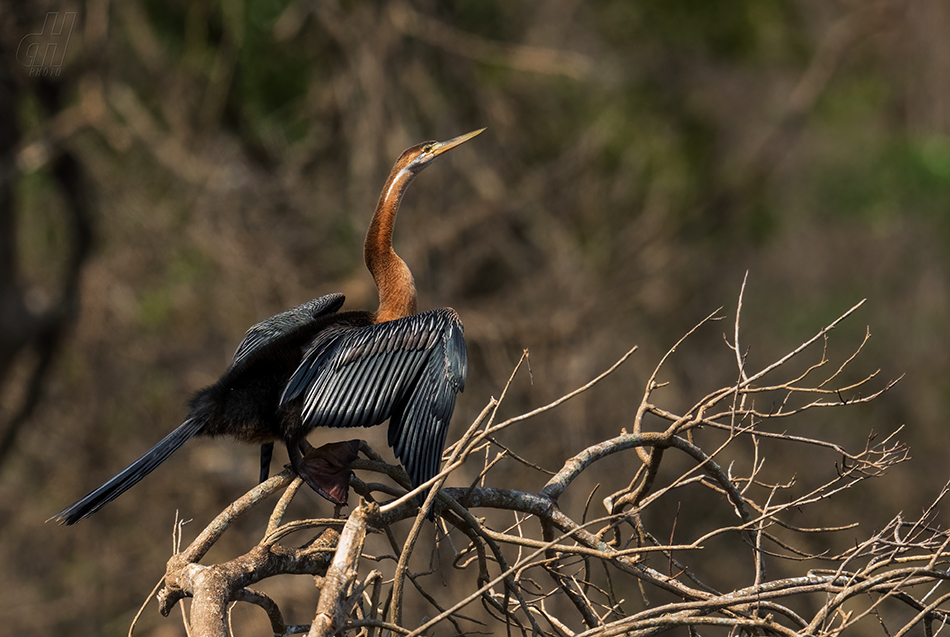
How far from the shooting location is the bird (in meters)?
3.02

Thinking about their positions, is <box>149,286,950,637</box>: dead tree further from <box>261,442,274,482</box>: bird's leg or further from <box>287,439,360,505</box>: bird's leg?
<box>261,442,274,482</box>: bird's leg

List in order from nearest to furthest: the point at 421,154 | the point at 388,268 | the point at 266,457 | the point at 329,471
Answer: the point at 329,471, the point at 266,457, the point at 388,268, the point at 421,154

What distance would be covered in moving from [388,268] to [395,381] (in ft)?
2.58

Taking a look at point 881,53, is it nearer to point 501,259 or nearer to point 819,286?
point 819,286

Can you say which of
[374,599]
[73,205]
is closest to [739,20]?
[73,205]

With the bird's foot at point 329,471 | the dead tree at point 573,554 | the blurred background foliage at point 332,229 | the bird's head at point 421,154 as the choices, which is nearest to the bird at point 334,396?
the bird's foot at point 329,471

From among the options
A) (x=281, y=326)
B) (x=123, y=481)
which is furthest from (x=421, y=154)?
(x=123, y=481)

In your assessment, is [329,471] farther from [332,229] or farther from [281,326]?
[332,229]

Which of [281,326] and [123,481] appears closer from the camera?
[123,481]

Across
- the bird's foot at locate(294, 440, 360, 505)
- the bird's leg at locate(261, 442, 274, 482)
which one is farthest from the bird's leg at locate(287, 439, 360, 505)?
the bird's leg at locate(261, 442, 274, 482)

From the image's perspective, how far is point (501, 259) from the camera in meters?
10.9

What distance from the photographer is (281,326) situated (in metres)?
3.93

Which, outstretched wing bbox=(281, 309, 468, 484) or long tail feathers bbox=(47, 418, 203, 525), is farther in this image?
outstretched wing bbox=(281, 309, 468, 484)

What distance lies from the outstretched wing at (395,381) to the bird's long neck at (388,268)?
1.33 ft
